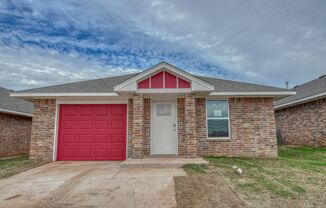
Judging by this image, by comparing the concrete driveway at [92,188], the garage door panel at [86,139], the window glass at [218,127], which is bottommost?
the concrete driveway at [92,188]

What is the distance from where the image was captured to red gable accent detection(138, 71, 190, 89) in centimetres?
725

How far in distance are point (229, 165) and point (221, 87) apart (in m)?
3.55

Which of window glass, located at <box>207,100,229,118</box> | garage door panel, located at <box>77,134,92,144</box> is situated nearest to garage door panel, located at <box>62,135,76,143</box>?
garage door panel, located at <box>77,134,92,144</box>

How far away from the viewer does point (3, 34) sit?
10.1 metres

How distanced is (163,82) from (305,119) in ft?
31.0

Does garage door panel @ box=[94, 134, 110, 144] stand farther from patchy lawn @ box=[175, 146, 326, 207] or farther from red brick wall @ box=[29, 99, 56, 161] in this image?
patchy lawn @ box=[175, 146, 326, 207]

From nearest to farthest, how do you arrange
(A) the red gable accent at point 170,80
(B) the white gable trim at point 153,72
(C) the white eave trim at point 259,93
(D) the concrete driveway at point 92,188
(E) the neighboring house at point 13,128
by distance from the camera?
(D) the concrete driveway at point 92,188 < (B) the white gable trim at point 153,72 < (A) the red gable accent at point 170,80 < (C) the white eave trim at point 259,93 < (E) the neighboring house at point 13,128

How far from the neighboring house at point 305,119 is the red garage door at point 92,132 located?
10.0 meters

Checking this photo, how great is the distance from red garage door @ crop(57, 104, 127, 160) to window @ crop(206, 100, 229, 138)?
11.7 ft

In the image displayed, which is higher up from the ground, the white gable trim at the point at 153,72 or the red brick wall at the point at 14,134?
the white gable trim at the point at 153,72

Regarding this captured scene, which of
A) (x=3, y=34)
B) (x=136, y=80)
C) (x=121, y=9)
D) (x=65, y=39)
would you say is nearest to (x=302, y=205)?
(x=136, y=80)

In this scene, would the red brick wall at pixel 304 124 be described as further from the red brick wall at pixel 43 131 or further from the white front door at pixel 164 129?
the red brick wall at pixel 43 131

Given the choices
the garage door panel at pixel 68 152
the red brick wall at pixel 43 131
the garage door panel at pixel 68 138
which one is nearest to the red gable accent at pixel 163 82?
the garage door panel at pixel 68 138

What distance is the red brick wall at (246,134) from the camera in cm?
811
